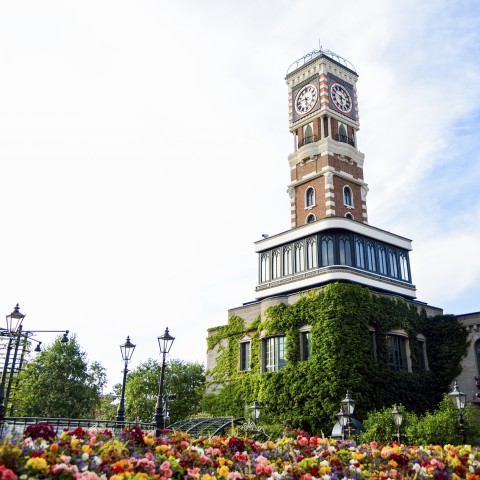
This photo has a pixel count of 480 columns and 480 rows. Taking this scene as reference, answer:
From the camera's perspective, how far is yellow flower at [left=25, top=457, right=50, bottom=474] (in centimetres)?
559

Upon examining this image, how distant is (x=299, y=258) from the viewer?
33594 mm

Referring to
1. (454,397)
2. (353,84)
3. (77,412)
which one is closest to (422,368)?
(454,397)

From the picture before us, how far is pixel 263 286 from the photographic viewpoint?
1391 inches

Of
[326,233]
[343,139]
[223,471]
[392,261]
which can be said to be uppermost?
[343,139]

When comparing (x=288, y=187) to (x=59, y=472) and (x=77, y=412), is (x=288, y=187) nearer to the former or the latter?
(x=77, y=412)

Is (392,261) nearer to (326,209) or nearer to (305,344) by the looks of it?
(326,209)

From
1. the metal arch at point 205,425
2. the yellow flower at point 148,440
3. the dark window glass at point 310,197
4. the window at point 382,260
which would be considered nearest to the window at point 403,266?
the window at point 382,260

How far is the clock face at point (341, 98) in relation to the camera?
40.8 meters

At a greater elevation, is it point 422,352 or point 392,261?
point 392,261

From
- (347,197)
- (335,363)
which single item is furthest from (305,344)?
(347,197)

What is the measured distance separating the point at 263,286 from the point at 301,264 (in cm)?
359

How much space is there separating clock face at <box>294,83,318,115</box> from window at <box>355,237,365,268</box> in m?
13.5

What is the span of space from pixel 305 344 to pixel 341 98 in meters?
22.2

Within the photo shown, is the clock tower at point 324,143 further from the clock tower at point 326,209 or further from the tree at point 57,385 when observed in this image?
the tree at point 57,385
